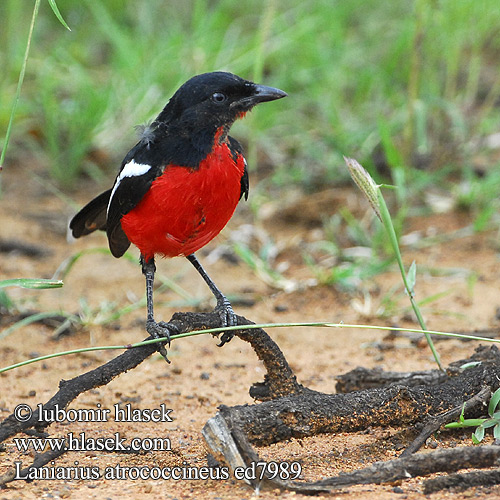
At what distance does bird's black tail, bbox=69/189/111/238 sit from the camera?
3.64 meters

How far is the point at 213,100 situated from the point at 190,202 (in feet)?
1.54

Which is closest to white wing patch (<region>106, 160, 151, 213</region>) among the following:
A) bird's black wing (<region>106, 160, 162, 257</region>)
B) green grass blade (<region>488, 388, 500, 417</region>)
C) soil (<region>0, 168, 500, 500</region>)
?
bird's black wing (<region>106, 160, 162, 257</region>)

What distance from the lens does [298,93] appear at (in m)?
7.12

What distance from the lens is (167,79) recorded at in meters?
6.74

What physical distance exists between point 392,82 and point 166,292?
2.98m

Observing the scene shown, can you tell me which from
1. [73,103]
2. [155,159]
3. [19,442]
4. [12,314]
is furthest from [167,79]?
[19,442]

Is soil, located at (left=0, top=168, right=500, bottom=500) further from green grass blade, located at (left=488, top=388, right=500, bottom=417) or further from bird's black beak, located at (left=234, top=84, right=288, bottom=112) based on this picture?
bird's black beak, located at (left=234, top=84, right=288, bottom=112)

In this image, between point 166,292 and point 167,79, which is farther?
point 167,79

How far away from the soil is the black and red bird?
0.52 metres

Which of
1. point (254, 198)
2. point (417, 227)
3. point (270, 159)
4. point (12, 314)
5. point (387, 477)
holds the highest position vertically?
point (270, 159)

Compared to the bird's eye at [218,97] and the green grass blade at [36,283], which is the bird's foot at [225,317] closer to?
the green grass blade at [36,283]

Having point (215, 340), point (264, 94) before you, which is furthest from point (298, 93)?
point (264, 94)

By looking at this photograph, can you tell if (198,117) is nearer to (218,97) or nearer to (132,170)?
(218,97)

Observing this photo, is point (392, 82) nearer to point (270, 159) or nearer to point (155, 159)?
point (270, 159)
